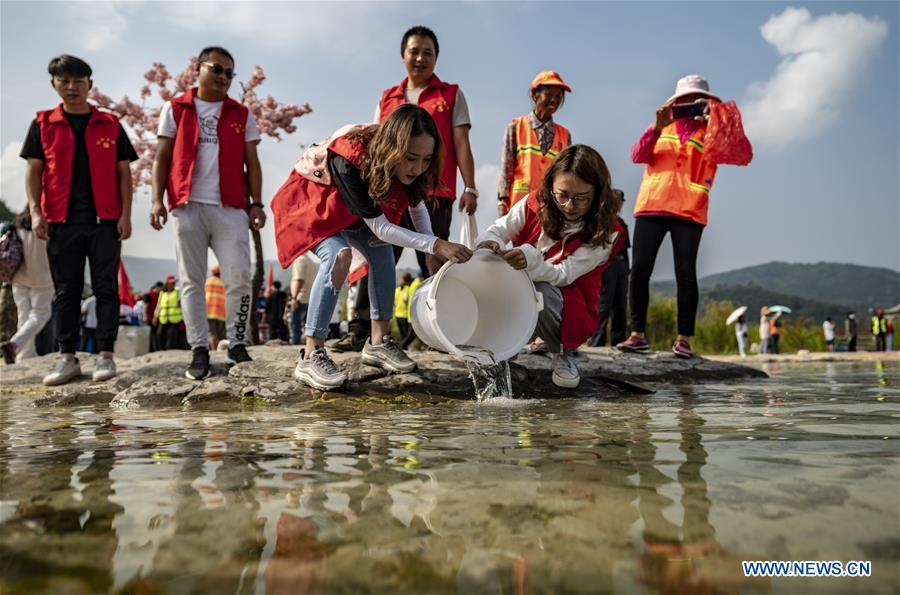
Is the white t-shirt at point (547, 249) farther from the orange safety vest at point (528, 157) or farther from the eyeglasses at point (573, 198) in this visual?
the orange safety vest at point (528, 157)

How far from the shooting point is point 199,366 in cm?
371

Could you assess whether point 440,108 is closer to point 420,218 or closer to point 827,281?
point 420,218

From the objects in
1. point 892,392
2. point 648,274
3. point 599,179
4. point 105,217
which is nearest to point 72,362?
point 105,217

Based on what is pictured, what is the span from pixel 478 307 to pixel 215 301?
23.2 feet

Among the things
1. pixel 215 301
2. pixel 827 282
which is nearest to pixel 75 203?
pixel 215 301

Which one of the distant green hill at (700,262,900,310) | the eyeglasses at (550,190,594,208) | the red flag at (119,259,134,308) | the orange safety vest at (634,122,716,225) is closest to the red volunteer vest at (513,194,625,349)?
the eyeglasses at (550,190,594,208)

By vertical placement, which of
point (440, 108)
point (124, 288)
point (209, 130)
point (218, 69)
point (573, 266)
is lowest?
point (573, 266)

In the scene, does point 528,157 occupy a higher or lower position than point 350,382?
higher

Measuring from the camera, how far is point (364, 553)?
2.84ft

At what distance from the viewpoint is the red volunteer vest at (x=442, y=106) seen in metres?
4.06

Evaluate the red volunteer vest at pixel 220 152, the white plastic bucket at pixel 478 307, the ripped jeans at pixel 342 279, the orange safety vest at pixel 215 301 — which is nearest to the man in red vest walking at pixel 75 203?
the red volunteer vest at pixel 220 152

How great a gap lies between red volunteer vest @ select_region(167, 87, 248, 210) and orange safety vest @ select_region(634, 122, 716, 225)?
8.48 ft

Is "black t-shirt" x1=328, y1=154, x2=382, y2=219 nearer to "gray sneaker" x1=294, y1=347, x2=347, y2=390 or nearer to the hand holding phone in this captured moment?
"gray sneaker" x1=294, y1=347, x2=347, y2=390

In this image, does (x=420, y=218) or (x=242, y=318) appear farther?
(x=242, y=318)
